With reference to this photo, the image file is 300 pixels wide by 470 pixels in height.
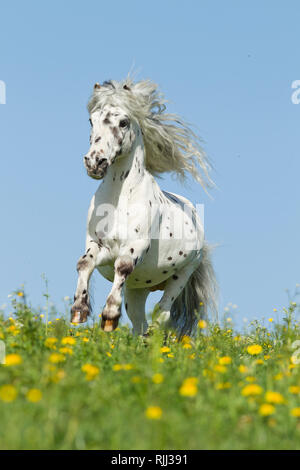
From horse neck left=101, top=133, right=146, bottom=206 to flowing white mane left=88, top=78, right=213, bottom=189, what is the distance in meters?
0.52

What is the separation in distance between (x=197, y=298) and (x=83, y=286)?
3.47m

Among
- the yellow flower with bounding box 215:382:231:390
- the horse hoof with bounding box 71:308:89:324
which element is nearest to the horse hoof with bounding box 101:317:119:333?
the horse hoof with bounding box 71:308:89:324

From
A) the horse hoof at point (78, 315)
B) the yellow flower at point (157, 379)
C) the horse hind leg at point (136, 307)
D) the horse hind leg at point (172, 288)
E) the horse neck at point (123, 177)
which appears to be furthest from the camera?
the horse hind leg at point (136, 307)

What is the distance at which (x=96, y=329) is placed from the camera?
7.80 metres

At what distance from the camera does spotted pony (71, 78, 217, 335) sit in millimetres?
7664

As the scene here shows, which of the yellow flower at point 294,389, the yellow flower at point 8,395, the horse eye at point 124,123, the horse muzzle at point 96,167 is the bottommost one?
the yellow flower at point 8,395

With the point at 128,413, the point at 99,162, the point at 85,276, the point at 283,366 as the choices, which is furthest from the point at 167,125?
the point at 128,413

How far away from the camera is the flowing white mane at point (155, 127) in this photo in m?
8.32

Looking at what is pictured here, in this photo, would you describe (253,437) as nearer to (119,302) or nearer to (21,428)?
(21,428)

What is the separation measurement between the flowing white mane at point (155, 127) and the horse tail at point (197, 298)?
1472 mm

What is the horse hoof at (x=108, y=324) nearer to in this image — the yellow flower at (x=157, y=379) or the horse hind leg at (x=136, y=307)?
the horse hind leg at (x=136, y=307)

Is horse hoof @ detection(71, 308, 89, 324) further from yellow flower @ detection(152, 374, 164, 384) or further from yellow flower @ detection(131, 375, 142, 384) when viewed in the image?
yellow flower @ detection(152, 374, 164, 384)

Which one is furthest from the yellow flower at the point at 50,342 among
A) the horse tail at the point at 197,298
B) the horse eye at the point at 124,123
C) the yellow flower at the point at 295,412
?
the horse tail at the point at 197,298

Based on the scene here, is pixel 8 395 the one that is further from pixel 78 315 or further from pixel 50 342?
pixel 78 315
